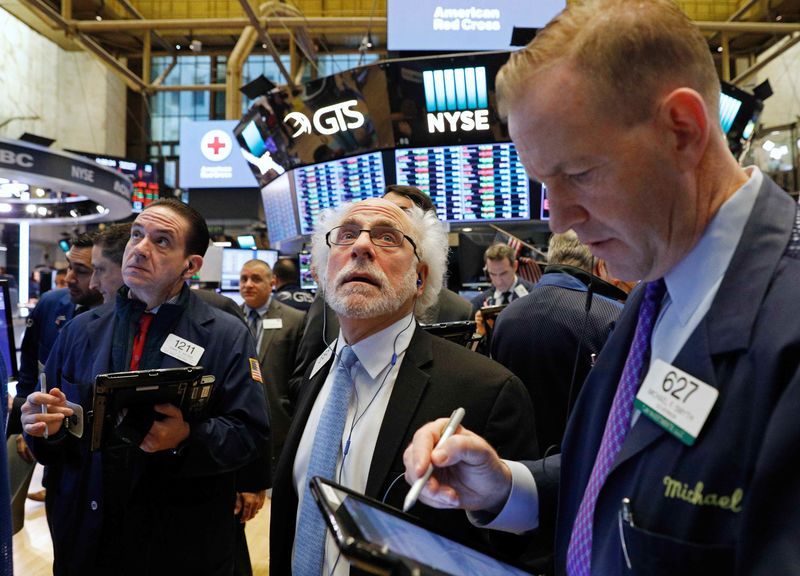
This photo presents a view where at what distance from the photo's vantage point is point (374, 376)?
5.60 ft

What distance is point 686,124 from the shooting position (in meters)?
0.82

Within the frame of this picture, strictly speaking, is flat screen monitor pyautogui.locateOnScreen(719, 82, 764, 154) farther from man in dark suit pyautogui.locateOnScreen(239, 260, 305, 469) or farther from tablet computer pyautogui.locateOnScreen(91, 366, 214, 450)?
tablet computer pyautogui.locateOnScreen(91, 366, 214, 450)

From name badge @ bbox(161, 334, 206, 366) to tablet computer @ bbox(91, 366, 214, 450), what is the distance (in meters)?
0.31

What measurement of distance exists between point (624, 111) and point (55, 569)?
2252mm

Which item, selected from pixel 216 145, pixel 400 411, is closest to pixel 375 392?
pixel 400 411

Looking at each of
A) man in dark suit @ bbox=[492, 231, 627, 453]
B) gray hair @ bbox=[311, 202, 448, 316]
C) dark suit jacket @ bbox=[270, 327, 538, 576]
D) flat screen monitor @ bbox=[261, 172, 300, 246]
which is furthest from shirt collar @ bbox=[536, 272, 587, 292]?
flat screen monitor @ bbox=[261, 172, 300, 246]

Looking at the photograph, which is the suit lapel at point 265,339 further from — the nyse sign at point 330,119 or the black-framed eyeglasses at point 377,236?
the black-framed eyeglasses at point 377,236

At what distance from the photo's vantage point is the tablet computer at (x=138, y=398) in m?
1.71

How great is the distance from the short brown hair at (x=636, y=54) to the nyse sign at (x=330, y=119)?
544cm

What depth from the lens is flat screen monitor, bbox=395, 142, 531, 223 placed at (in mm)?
6051

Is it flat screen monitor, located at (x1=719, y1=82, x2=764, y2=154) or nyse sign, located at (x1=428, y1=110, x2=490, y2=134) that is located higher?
flat screen monitor, located at (x1=719, y1=82, x2=764, y2=154)

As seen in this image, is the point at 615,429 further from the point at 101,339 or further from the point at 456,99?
the point at 456,99

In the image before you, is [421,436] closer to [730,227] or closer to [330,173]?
[730,227]

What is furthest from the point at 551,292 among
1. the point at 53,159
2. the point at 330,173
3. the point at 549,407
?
the point at 53,159
